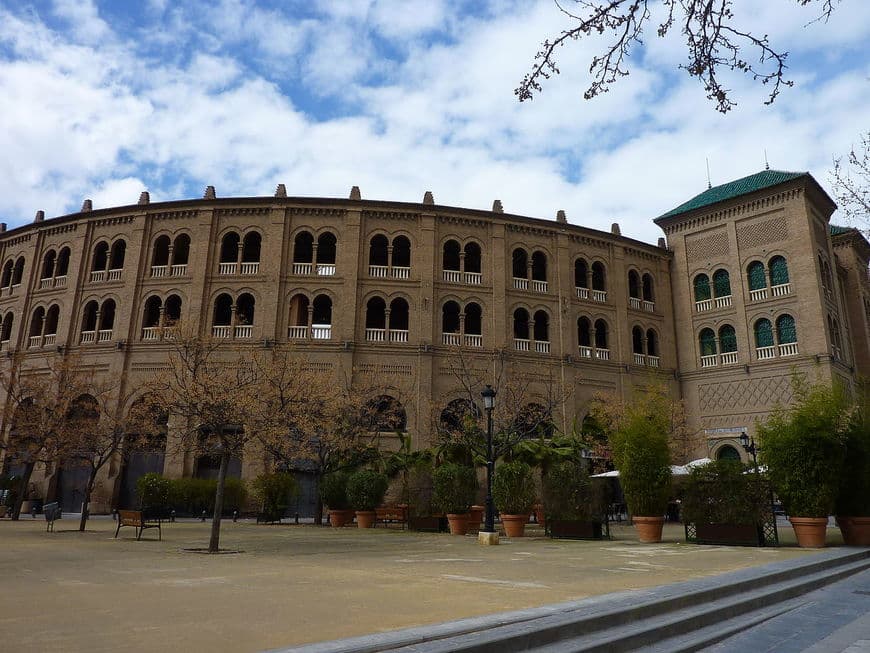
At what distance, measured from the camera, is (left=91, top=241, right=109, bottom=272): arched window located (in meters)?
31.1

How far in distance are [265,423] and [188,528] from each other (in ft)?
16.5

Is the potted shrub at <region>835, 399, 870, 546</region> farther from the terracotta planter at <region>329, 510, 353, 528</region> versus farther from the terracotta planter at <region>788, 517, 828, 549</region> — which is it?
the terracotta planter at <region>329, 510, 353, 528</region>

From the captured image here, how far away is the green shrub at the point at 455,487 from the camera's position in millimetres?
18297

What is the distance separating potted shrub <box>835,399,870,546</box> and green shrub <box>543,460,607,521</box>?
5.49 m

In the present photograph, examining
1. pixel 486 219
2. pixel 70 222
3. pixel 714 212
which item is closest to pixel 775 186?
pixel 714 212

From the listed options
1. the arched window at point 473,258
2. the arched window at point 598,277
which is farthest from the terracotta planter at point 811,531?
the arched window at point 598,277

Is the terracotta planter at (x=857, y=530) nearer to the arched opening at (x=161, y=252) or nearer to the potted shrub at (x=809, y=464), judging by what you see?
the potted shrub at (x=809, y=464)

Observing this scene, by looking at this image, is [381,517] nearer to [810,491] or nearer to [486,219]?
[810,491]

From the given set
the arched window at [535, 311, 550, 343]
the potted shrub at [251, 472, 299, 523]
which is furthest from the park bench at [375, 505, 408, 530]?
the arched window at [535, 311, 550, 343]

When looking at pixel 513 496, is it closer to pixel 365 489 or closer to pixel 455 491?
pixel 455 491

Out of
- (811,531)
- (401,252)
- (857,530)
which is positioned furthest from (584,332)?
(811,531)

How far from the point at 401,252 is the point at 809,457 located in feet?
68.5

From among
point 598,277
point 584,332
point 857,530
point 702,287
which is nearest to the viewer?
point 857,530

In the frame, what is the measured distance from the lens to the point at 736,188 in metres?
33.8
